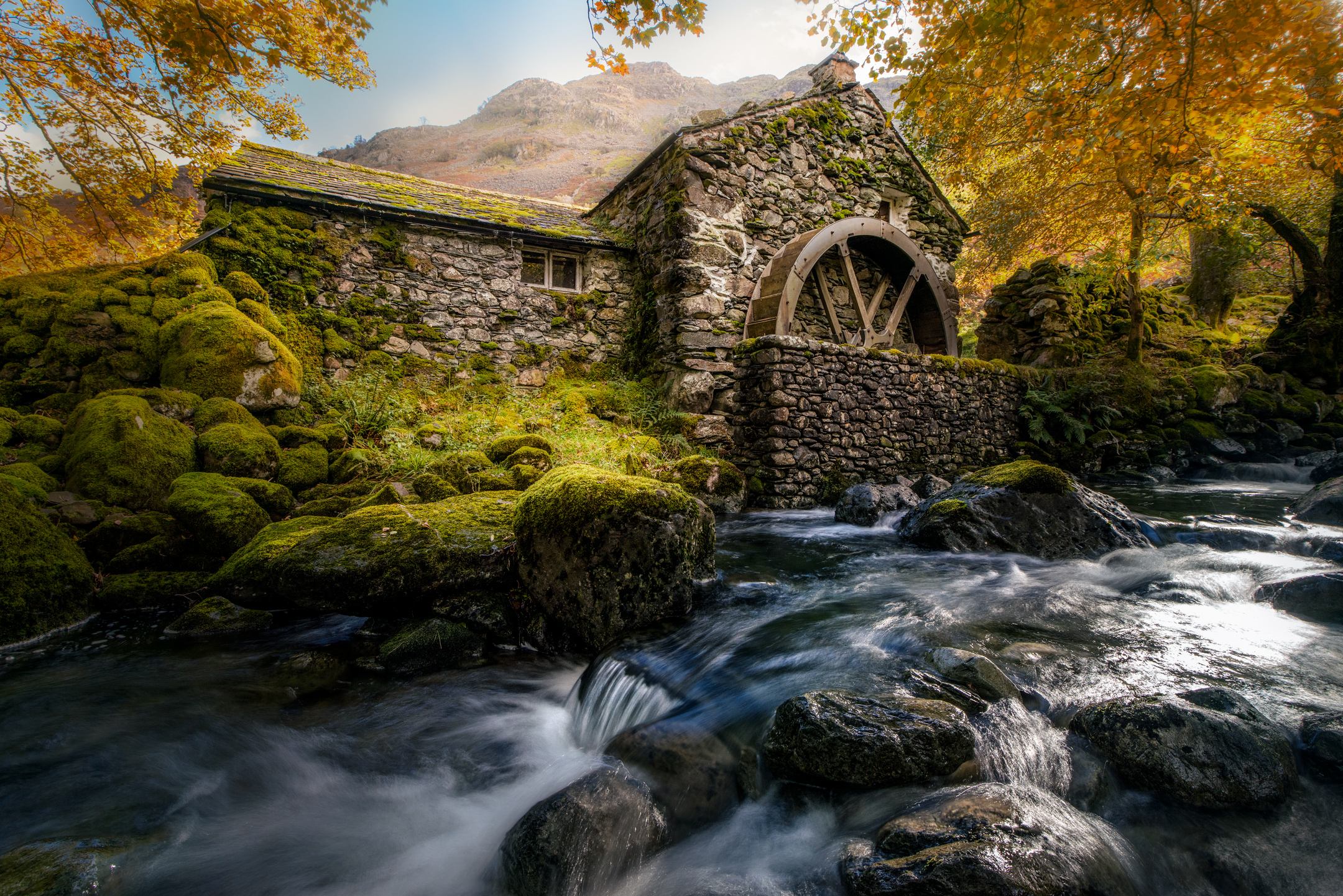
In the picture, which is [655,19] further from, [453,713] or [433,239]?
[433,239]

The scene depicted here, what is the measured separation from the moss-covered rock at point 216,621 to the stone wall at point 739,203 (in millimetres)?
5446

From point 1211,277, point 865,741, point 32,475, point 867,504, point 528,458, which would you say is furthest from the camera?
point 1211,277

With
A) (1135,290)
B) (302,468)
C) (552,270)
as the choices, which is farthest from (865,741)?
(1135,290)

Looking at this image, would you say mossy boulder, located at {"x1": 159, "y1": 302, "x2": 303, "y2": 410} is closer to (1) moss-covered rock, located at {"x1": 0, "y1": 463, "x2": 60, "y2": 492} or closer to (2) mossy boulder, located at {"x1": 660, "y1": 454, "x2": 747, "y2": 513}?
(1) moss-covered rock, located at {"x1": 0, "y1": 463, "x2": 60, "y2": 492}

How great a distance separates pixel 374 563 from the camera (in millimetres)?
3285

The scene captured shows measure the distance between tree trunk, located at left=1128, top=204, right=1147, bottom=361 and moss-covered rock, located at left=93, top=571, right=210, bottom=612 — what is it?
46.3 feet

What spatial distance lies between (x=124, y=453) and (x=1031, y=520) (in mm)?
7242

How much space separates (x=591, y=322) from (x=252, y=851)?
7856 mm

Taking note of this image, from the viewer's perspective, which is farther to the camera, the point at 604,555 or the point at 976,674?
the point at 604,555

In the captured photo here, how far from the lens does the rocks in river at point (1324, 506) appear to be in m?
4.78

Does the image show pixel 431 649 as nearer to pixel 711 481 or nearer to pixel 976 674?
pixel 976 674

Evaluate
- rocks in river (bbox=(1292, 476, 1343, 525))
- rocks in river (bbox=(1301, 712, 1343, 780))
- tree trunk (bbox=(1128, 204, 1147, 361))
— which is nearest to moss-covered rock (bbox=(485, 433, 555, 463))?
rocks in river (bbox=(1301, 712, 1343, 780))

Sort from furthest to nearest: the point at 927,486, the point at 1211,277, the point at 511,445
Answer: the point at 1211,277 < the point at 927,486 < the point at 511,445

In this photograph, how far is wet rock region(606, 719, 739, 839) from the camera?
6.38ft
